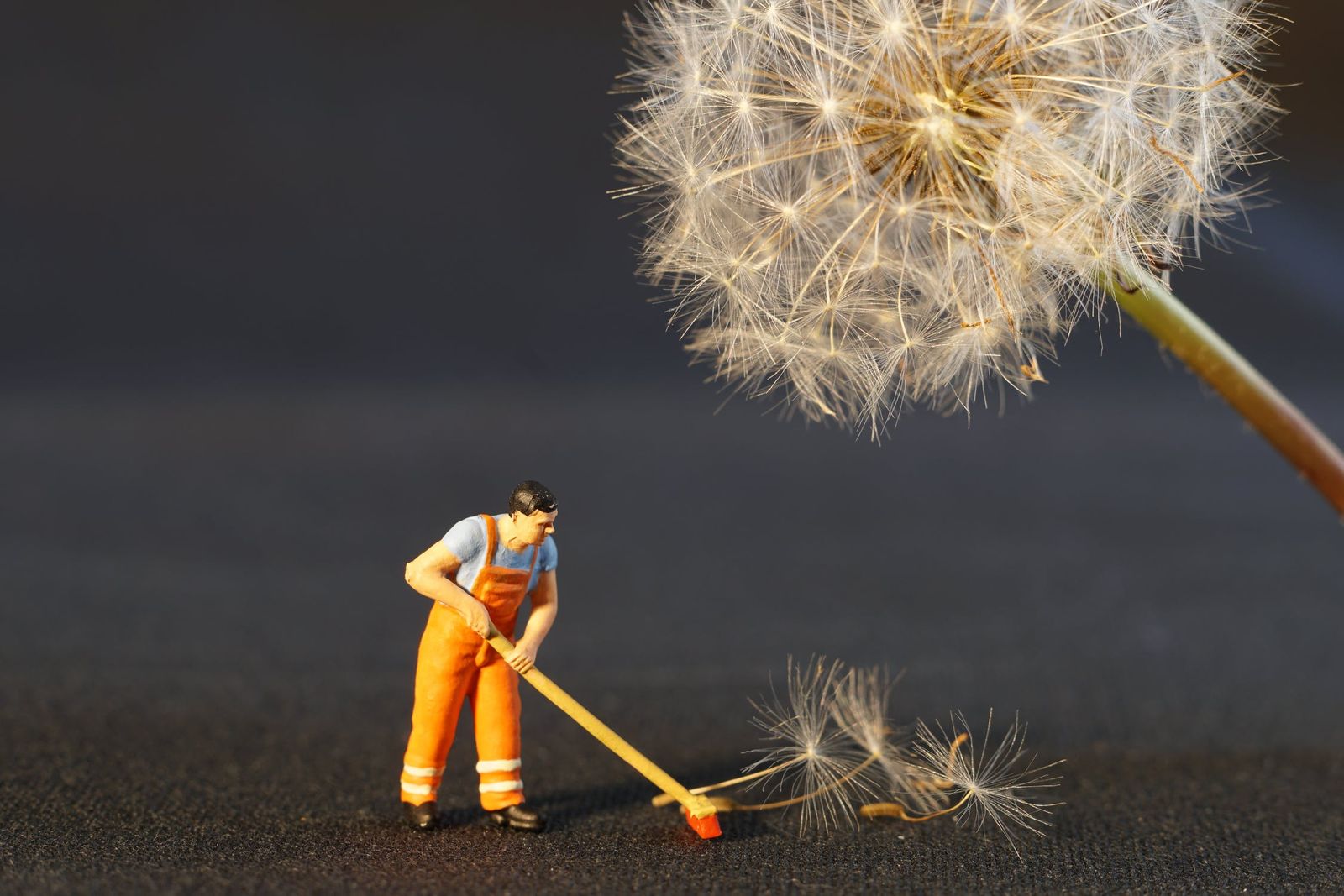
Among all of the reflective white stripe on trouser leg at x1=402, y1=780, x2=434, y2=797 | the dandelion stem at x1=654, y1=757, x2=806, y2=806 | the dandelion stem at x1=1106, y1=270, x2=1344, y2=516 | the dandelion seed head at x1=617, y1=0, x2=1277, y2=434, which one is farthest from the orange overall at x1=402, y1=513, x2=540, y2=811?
the dandelion stem at x1=1106, y1=270, x2=1344, y2=516

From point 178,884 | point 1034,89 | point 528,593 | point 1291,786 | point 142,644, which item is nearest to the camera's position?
point 178,884

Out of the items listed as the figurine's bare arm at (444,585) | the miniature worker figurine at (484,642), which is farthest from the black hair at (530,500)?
the figurine's bare arm at (444,585)

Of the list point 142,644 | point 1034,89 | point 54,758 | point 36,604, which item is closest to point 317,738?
point 54,758

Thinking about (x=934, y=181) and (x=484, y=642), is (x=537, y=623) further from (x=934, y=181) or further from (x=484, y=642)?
(x=934, y=181)

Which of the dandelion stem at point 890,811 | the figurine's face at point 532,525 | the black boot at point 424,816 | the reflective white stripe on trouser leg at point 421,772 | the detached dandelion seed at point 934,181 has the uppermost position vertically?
the detached dandelion seed at point 934,181

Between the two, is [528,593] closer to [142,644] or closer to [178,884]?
[178,884]

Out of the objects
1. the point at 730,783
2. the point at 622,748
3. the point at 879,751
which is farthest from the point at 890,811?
the point at 622,748

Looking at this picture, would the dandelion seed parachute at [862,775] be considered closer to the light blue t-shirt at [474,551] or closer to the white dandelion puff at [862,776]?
the white dandelion puff at [862,776]
